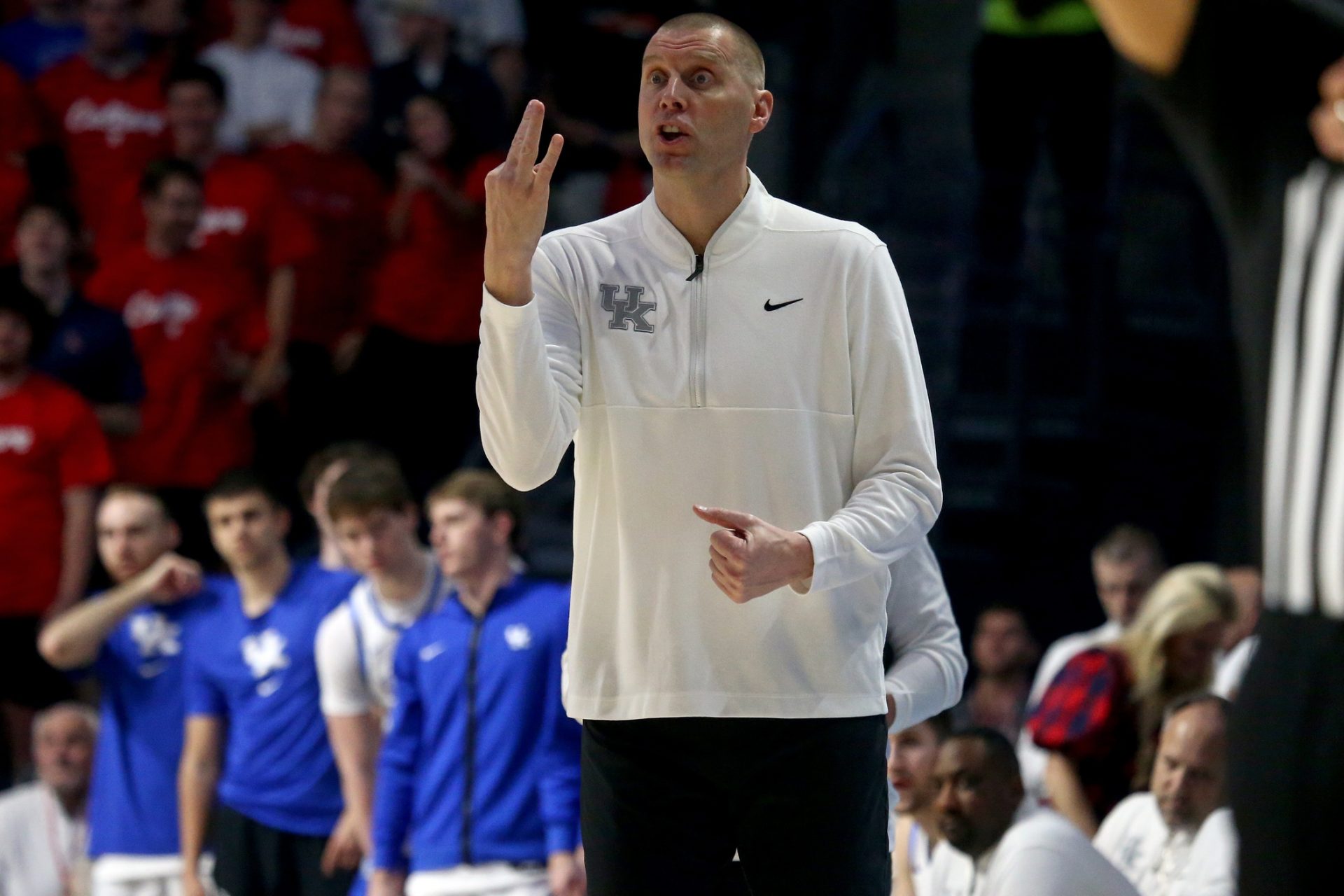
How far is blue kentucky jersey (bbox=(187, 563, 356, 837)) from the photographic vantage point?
20.8 ft

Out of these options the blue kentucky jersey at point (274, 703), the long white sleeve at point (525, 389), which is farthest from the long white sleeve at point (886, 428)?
the blue kentucky jersey at point (274, 703)

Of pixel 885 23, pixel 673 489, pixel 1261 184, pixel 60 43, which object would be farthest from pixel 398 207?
pixel 1261 184

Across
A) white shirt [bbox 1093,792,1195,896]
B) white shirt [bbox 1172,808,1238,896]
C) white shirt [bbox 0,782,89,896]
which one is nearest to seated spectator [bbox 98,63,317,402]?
white shirt [bbox 0,782,89,896]

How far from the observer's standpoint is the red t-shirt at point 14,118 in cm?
851

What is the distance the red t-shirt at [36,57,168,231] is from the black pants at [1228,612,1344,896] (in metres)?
7.36

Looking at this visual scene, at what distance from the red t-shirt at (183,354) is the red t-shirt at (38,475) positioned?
34 cm

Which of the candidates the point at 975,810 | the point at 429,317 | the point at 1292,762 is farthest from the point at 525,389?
the point at 429,317

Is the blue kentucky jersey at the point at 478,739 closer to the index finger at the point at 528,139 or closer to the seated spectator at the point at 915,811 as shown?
the seated spectator at the point at 915,811

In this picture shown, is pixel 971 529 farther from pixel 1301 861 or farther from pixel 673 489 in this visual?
pixel 1301 861

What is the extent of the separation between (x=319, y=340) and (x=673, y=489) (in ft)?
19.0

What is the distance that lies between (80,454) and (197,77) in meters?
1.80

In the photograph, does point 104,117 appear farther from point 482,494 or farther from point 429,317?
point 482,494

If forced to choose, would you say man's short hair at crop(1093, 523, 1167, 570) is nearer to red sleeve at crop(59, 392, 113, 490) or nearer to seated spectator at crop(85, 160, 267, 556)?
seated spectator at crop(85, 160, 267, 556)

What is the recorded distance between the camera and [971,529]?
28.1 ft
